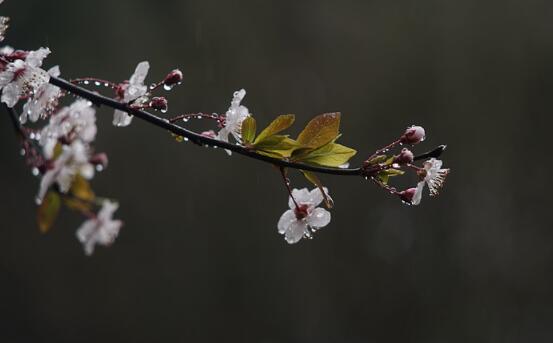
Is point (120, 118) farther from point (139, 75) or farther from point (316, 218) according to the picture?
point (316, 218)

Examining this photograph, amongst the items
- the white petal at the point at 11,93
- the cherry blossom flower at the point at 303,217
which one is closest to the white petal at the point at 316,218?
the cherry blossom flower at the point at 303,217

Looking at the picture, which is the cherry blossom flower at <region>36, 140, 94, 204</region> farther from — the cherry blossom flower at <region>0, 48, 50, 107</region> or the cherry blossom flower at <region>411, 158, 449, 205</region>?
the cherry blossom flower at <region>411, 158, 449, 205</region>

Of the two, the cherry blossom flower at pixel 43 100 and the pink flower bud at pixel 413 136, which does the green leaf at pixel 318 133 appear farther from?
the cherry blossom flower at pixel 43 100

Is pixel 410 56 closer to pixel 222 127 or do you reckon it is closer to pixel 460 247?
pixel 460 247

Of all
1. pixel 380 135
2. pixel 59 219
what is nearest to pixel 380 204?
pixel 380 135

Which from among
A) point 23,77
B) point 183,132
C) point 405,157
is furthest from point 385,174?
point 23,77
